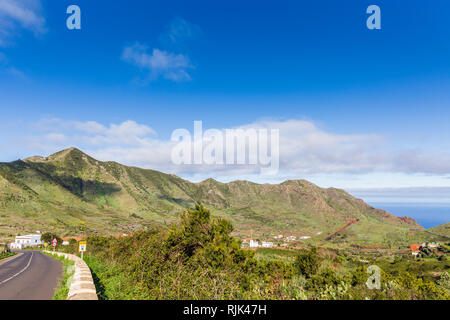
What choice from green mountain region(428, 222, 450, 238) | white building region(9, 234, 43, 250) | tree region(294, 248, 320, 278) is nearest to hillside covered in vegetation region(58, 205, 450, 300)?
tree region(294, 248, 320, 278)

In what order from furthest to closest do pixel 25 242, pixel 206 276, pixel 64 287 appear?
pixel 25 242 < pixel 64 287 < pixel 206 276

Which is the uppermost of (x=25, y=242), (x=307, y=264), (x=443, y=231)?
(x=307, y=264)

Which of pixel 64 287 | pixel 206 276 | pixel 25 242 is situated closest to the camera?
pixel 206 276

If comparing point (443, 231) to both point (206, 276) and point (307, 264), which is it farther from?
point (206, 276)

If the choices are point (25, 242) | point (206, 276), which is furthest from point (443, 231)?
point (25, 242)

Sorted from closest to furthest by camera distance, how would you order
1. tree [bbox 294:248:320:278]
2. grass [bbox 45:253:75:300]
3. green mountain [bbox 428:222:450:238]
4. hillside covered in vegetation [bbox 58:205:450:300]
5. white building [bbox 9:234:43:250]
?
hillside covered in vegetation [bbox 58:205:450:300] < grass [bbox 45:253:75:300] < tree [bbox 294:248:320:278] < white building [bbox 9:234:43:250] < green mountain [bbox 428:222:450:238]

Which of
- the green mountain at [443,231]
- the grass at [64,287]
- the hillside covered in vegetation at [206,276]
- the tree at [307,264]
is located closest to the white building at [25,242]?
the hillside covered in vegetation at [206,276]

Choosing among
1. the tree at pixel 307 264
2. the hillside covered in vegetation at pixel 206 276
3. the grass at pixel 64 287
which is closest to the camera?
the hillside covered in vegetation at pixel 206 276

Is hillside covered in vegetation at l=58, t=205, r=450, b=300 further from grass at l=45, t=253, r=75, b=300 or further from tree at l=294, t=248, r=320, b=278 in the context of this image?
tree at l=294, t=248, r=320, b=278

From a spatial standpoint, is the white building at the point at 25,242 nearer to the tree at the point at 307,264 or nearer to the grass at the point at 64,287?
the grass at the point at 64,287

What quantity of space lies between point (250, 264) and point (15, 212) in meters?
170

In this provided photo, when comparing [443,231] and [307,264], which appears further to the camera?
[443,231]

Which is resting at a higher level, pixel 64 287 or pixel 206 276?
pixel 206 276
